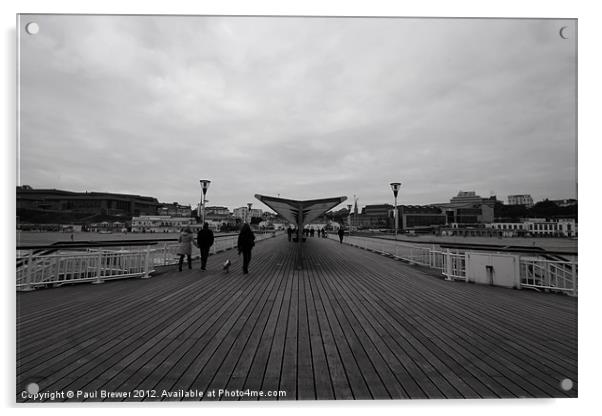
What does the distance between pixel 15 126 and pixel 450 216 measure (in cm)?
10996

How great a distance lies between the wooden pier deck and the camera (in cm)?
197

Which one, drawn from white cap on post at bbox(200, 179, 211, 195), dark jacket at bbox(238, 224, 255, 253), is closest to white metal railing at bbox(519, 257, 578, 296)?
dark jacket at bbox(238, 224, 255, 253)

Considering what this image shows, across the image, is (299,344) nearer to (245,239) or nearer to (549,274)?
(245,239)

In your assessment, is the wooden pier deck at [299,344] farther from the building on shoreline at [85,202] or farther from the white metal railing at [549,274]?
the building on shoreline at [85,202]

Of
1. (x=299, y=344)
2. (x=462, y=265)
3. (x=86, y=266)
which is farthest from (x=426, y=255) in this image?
(x=86, y=266)

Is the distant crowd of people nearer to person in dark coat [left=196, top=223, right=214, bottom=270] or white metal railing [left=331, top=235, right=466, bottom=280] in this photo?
white metal railing [left=331, top=235, right=466, bottom=280]

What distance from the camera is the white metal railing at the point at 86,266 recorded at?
507 centimetres

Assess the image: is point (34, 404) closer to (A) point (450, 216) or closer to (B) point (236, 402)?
(B) point (236, 402)

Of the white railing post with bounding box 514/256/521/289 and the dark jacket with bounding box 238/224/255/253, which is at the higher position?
the dark jacket with bounding box 238/224/255/253

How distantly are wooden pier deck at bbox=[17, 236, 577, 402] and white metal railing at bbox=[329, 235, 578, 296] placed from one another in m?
0.57

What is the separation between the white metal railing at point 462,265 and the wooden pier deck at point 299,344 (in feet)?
1.88

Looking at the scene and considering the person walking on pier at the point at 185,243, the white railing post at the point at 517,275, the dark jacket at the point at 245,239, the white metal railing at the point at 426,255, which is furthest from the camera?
the person walking on pier at the point at 185,243

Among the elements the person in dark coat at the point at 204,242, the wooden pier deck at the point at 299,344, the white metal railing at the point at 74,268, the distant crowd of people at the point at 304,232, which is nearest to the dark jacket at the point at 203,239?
the person in dark coat at the point at 204,242
